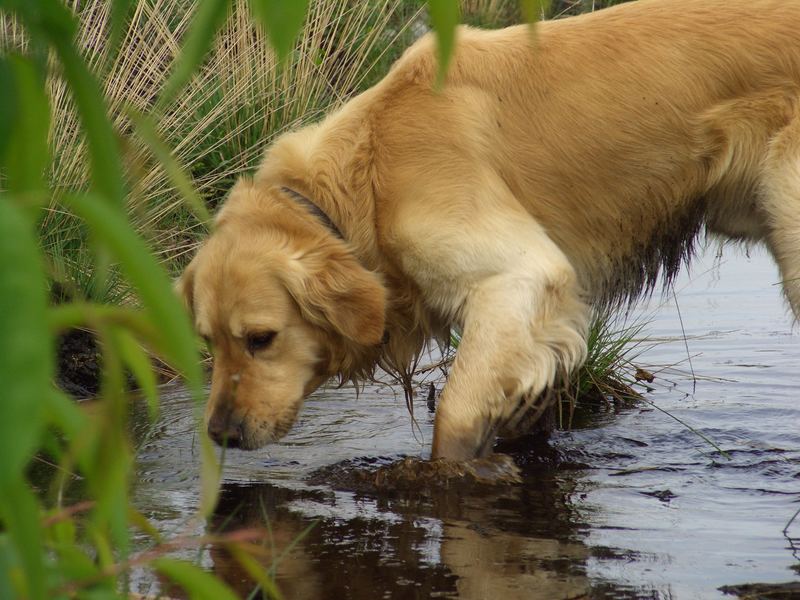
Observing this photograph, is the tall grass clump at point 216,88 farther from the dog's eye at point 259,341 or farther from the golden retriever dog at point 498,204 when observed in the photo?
the dog's eye at point 259,341

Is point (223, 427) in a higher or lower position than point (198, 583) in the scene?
lower

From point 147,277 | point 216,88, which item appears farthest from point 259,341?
point 216,88

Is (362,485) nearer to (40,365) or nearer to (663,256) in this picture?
(663,256)

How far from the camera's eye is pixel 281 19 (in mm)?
759

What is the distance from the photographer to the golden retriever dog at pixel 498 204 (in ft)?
13.1

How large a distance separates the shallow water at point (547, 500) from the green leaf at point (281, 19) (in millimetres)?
1438

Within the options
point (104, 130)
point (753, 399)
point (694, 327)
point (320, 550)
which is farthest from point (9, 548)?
point (694, 327)

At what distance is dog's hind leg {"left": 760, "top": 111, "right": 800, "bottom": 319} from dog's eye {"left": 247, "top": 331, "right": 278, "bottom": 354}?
189 centimetres

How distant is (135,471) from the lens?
163 inches

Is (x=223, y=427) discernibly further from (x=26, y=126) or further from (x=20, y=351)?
(x=20, y=351)

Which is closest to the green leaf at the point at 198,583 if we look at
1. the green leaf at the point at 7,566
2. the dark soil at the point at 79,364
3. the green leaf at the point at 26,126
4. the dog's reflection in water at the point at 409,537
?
the green leaf at the point at 7,566

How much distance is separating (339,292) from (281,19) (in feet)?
10.6

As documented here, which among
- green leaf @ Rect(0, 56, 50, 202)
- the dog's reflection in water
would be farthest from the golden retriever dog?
green leaf @ Rect(0, 56, 50, 202)

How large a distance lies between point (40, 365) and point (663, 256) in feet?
13.2
